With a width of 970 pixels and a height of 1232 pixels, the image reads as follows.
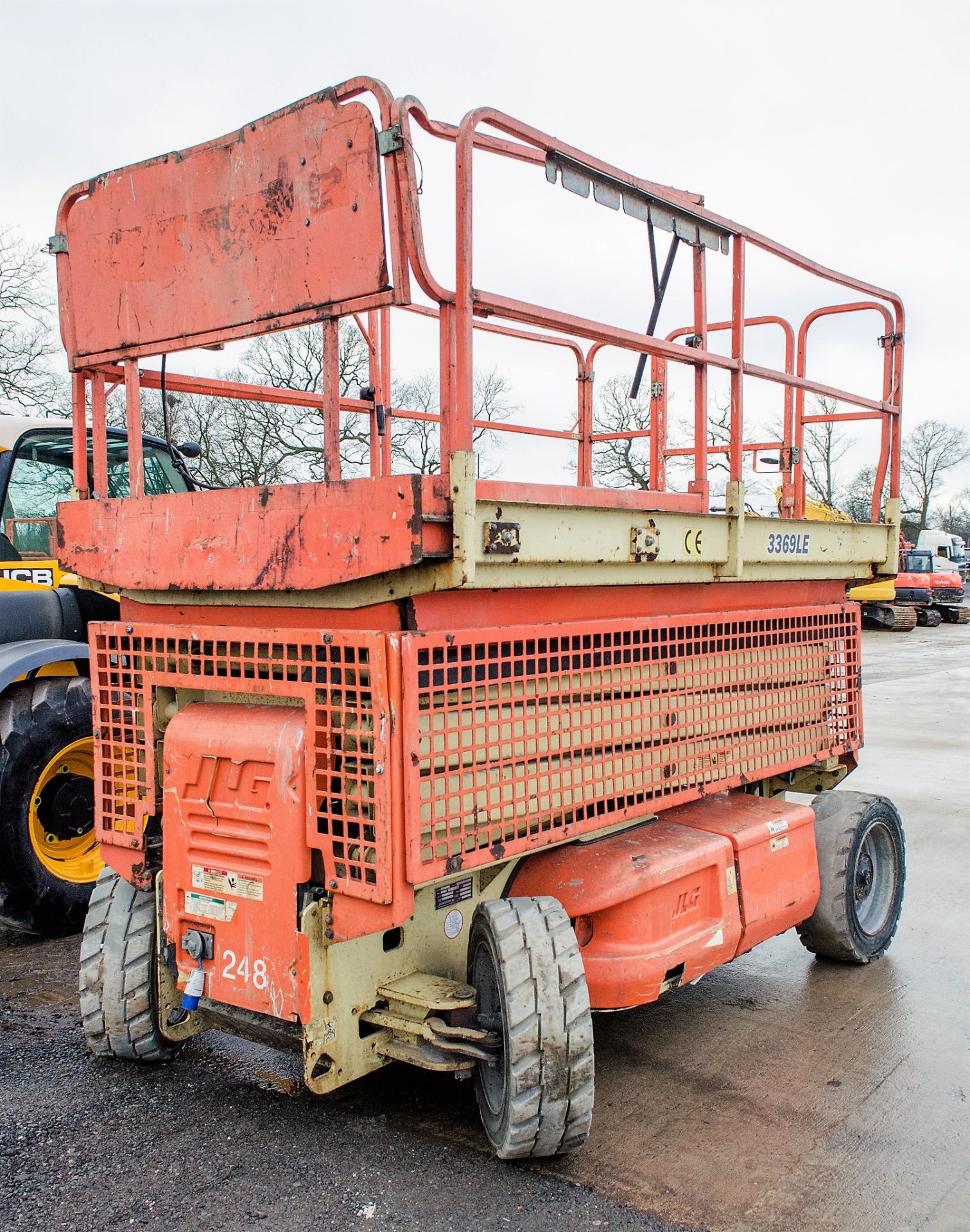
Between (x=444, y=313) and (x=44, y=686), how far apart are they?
327 cm

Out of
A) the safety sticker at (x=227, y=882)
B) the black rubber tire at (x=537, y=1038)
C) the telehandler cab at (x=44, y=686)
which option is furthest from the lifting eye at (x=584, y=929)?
the telehandler cab at (x=44, y=686)

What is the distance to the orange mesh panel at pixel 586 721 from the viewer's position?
2.84m

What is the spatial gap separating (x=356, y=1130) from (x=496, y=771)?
122 centimetres

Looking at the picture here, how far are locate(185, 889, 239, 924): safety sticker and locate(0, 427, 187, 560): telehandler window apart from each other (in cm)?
276

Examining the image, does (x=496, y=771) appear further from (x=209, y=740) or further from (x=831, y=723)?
(x=831, y=723)

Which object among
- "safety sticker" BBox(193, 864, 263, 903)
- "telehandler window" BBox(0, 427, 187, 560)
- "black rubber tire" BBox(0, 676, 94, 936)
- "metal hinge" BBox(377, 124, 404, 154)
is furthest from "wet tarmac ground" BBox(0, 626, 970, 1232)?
"metal hinge" BBox(377, 124, 404, 154)

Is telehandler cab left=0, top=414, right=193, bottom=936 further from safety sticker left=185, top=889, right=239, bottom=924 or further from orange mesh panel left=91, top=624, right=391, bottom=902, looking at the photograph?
safety sticker left=185, top=889, right=239, bottom=924

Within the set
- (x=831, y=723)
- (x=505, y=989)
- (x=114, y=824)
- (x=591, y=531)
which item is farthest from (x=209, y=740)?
(x=831, y=723)

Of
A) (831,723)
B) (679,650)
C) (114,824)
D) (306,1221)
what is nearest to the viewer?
(306,1221)

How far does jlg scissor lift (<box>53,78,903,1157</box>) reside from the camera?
2781 mm

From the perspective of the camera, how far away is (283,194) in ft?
9.71

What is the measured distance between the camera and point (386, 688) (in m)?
2.71

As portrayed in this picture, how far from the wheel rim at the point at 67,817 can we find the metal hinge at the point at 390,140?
346cm

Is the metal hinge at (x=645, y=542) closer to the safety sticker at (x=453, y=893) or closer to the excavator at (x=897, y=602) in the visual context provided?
the safety sticker at (x=453, y=893)
